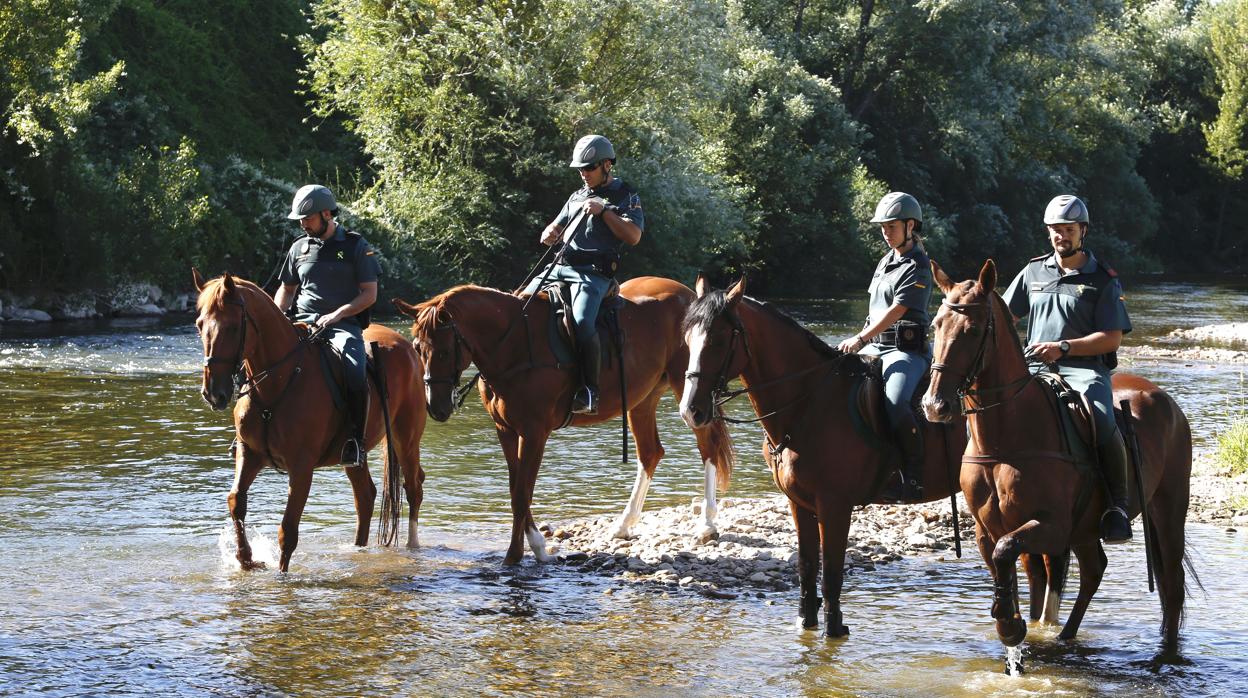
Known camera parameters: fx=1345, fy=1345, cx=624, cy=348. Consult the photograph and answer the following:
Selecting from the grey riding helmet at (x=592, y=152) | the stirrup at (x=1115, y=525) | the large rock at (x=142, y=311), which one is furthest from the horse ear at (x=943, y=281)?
the large rock at (x=142, y=311)

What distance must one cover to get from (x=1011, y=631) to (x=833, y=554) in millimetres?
1275

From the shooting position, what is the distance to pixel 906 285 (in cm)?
835

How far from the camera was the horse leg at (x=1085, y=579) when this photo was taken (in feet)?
26.8

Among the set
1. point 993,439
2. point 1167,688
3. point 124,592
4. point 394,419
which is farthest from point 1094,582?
point 124,592

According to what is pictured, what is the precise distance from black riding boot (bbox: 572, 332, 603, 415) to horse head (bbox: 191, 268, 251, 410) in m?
2.65

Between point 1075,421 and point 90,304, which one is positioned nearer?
point 1075,421

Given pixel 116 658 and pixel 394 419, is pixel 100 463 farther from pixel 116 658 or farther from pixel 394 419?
pixel 116 658

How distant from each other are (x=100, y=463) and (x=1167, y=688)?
451 inches

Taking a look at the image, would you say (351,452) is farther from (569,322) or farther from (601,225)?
(601,225)

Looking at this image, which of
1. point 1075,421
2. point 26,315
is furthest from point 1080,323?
point 26,315

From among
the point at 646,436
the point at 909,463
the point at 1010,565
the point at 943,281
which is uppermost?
the point at 943,281

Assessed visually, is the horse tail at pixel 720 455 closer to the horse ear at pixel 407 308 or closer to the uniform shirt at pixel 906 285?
the horse ear at pixel 407 308

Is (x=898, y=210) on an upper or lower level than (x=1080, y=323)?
upper

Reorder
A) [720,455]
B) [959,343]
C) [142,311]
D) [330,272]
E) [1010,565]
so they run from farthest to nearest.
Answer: [142,311] → [720,455] → [330,272] → [1010,565] → [959,343]
